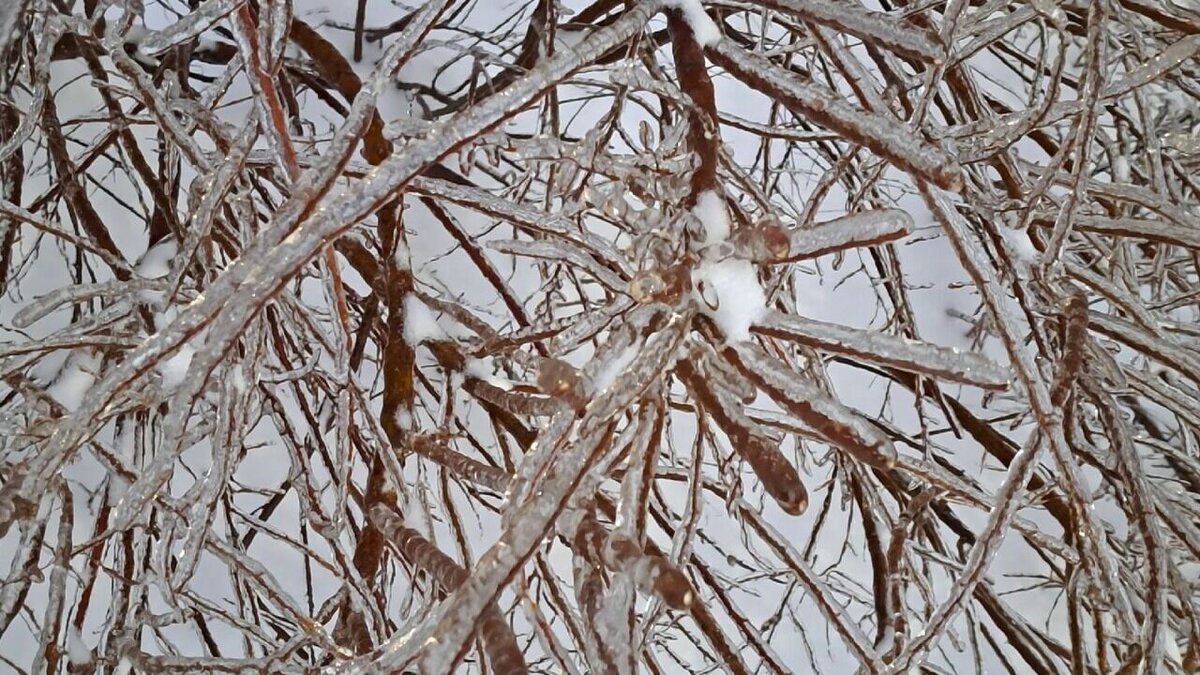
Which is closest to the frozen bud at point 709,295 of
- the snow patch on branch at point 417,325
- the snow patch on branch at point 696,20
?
the snow patch on branch at point 696,20

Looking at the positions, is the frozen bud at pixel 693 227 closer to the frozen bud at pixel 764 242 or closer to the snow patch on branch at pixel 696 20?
the frozen bud at pixel 764 242

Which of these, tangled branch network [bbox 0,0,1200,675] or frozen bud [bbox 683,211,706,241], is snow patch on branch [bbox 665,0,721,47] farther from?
frozen bud [bbox 683,211,706,241]

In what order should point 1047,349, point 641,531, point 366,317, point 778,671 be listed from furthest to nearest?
point 366,317, point 1047,349, point 778,671, point 641,531

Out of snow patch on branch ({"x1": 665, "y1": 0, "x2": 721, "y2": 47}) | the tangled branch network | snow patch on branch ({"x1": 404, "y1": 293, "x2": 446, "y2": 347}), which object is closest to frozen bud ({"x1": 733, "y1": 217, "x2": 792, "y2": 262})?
the tangled branch network

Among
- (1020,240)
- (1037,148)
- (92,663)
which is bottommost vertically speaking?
(92,663)

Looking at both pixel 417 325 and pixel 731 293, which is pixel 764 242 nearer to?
pixel 731 293

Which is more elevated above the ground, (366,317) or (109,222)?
(109,222)

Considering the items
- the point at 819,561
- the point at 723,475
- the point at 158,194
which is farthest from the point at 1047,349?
the point at 819,561

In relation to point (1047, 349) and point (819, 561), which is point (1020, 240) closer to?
point (1047, 349)
